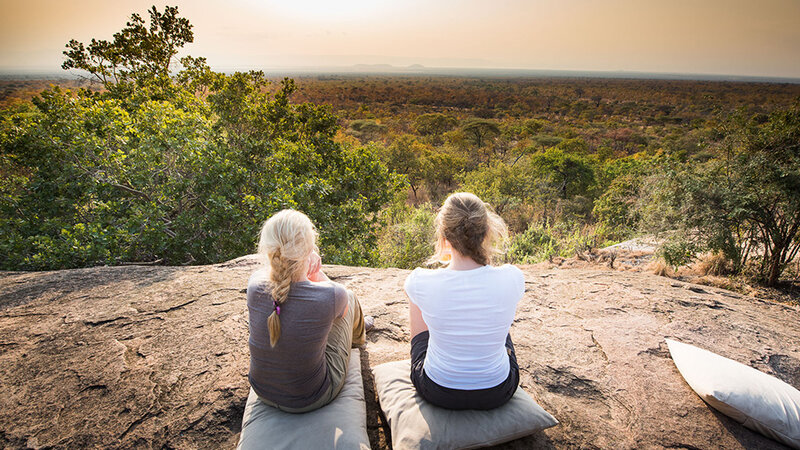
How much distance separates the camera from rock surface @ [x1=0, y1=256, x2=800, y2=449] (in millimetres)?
2033

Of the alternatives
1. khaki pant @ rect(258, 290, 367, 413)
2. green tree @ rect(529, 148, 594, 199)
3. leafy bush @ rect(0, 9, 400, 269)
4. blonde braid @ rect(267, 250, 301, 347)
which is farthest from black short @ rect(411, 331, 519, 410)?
green tree @ rect(529, 148, 594, 199)

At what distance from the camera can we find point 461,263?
190cm

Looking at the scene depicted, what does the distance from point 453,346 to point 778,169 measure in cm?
595

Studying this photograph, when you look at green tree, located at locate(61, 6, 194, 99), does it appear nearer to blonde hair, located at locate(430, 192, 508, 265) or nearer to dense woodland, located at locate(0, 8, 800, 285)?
dense woodland, located at locate(0, 8, 800, 285)

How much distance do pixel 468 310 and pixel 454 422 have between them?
2.07ft

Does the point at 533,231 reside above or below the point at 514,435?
below

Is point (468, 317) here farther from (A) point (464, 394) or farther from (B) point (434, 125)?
(B) point (434, 125)

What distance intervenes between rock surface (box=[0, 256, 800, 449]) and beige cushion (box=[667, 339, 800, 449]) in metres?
0.09

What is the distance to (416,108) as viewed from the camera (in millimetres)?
53969

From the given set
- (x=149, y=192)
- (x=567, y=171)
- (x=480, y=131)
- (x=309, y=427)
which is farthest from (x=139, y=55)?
(x=480, y=131)

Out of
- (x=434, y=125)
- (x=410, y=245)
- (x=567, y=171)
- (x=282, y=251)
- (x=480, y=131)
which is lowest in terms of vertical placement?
(x=410, y=245)

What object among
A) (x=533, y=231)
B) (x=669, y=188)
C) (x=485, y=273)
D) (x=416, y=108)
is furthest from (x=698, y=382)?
(x=416, y=108)

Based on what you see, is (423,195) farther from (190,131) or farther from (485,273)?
(485,273)

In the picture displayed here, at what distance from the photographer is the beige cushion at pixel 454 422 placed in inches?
71.4
